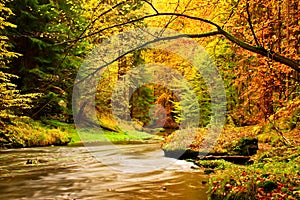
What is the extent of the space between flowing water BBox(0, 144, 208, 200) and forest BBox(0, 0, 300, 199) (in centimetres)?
A: 78

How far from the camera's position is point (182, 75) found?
1850 centimetres

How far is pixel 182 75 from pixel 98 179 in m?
11.4

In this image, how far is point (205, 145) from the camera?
39.0 feet

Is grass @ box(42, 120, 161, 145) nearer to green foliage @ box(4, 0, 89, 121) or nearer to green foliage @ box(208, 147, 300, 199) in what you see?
green foliage @ box(4, 0, 89, 121)

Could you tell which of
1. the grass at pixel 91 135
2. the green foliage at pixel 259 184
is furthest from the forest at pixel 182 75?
the grass at pixel 91 135

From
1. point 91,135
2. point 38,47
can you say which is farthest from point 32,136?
point 91,135

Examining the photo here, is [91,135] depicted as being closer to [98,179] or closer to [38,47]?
[38,47]

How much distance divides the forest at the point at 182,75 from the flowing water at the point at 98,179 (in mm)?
775

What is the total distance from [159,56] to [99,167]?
990 cm

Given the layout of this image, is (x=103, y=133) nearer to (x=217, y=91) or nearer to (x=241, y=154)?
(x=217, y=91)

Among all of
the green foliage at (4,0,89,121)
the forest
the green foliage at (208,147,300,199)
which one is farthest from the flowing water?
the green foliage at (4,0,89,121)

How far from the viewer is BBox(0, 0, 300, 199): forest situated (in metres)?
4.91

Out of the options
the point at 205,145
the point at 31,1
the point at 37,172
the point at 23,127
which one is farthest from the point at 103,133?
the point at 37,172

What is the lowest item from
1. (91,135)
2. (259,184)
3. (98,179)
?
(98,179)
